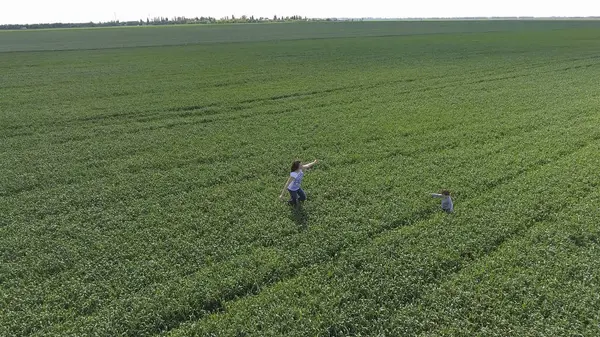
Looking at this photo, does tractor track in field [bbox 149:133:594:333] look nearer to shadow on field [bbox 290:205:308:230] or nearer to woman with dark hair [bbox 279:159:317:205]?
shadow on field [bbox 290:205:308:230]

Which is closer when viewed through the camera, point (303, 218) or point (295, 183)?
point (303, 218)

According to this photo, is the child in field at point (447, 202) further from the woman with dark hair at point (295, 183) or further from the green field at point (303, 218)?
the woman with dark hair at point (295, 183)

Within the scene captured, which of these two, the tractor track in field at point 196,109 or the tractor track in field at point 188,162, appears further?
the tractor track in field at point 196,109

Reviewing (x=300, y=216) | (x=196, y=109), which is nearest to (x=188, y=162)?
(x=300, y=216)

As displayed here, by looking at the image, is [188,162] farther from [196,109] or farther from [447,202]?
[447,202]

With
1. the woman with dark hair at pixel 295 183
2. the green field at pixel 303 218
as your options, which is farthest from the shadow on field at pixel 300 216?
the woman with dark hair at pixel 295 183
